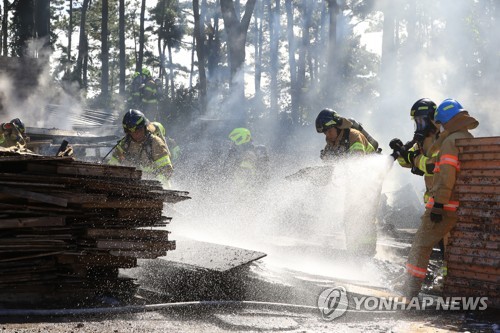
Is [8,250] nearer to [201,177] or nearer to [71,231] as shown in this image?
[71,231]

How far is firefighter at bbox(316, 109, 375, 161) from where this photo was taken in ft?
25.3

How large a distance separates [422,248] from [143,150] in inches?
160

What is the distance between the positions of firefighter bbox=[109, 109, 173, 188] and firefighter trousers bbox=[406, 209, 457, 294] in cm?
354

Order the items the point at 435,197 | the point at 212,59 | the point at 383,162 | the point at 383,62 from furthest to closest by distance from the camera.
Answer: the point at 212,59 < the point at 383,62 < the point at 383,162 < the point at 435,197

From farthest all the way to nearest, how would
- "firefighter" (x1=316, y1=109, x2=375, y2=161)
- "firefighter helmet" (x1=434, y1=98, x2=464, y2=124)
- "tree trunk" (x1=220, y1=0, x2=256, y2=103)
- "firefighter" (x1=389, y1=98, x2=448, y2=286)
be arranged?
"tree trunk" (x1=220, y1=0, x2=256, y2=103)
"firefighter" (x1=316, y1=109, x2=375, y2=161)
"firefighter" (x1=389, y1=98, x2=448, y2=286)
"firefighter helmet" (x1=434, y1=98, x2=464, y2=124)

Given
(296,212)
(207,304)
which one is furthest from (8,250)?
(296,212)

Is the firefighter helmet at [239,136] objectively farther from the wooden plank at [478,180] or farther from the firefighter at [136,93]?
the firefighter at [136,93]

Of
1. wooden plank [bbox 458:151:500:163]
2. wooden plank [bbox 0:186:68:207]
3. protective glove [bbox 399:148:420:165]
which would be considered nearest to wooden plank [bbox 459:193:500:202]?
wooden plank [bbox 458:151:500:163]

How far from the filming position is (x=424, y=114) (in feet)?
21.6

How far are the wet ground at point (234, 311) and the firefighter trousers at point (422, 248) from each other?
47 cm

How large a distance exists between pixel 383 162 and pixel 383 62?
66.8 feet

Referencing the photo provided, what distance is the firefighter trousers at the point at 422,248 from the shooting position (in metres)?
5.51

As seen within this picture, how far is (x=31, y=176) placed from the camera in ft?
14.7

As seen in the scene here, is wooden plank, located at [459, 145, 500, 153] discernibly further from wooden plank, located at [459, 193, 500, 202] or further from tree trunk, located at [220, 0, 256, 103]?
tree trunk, located at [220, 0, 256, 103]
